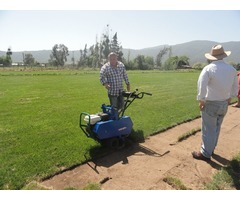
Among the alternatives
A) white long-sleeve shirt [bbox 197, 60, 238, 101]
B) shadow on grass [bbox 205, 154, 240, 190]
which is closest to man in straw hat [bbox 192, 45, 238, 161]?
white long-sleeve shirt [bbox 197, 60, 238, 101]

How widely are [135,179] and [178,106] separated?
18.1 ft

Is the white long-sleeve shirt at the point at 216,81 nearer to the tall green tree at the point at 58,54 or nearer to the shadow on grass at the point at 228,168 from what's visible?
the shadow on grass at the point at 228,168

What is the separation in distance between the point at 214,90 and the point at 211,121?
20.7 inches

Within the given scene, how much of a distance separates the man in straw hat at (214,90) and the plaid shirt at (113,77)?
1.87m

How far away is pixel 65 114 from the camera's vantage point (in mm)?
7258

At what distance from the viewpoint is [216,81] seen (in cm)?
357

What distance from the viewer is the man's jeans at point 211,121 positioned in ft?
12.1

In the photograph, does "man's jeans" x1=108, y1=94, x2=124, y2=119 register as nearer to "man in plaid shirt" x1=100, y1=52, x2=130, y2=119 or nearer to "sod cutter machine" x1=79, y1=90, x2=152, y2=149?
→ "man in plaid shirt" x1=100, y1=52, x2=130, y2=119

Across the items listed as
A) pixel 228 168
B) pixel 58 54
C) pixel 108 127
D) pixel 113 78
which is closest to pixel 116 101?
pixel 113 78

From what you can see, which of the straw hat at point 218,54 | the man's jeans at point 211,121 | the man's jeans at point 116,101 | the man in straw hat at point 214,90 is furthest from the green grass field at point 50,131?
the straw hat at point 218,54

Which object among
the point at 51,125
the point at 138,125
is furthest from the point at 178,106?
the point at 51,125

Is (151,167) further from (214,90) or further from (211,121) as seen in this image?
(214,90)

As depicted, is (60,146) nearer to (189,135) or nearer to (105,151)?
(105,151)

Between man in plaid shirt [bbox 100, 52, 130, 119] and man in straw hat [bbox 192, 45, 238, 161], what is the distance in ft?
6.16
